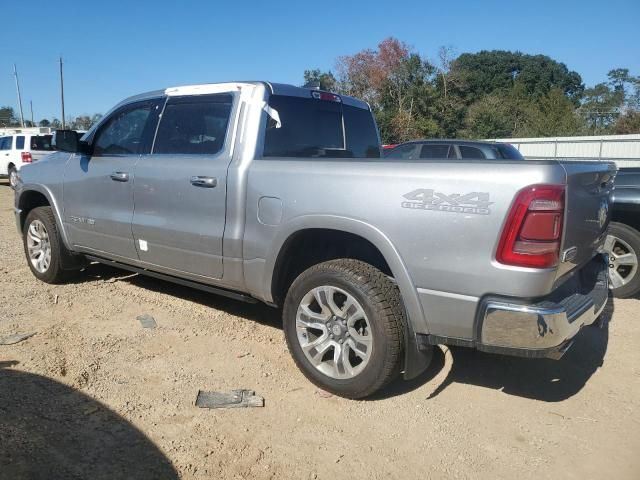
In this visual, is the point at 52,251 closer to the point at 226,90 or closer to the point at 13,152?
the point at 226,90

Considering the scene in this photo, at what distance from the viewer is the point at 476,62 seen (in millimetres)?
76375

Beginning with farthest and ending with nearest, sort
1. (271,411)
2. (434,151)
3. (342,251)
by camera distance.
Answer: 1. (434,151)
2. (342,251)
3. (271,411)

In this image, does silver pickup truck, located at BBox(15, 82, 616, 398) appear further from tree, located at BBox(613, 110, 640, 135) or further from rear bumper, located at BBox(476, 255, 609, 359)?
tree, located at BBox(613, 110, 640, 135)

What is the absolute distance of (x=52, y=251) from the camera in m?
5.32

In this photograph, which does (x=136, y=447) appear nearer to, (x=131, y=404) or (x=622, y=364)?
(x=131, y=404)

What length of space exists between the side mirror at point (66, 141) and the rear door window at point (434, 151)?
696cm

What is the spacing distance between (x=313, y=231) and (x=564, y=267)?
4.73ft

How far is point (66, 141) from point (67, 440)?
9.88ft

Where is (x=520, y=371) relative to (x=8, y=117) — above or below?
below

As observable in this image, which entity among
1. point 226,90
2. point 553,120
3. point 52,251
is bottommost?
point 52,251

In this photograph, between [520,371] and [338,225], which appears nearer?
[338,225]

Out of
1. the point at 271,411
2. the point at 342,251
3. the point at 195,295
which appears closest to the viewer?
the point at 271,411

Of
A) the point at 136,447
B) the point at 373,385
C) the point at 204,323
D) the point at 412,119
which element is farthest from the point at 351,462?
the point at 412,119

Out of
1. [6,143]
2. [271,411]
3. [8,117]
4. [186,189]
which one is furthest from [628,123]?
[8,117]
